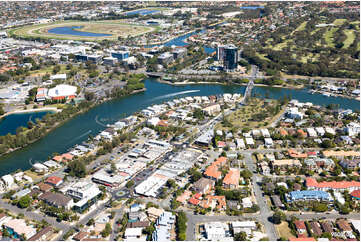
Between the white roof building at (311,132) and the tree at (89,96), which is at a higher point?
the tree at (89,96)

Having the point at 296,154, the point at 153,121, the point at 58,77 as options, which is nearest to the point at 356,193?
the point at 296,154

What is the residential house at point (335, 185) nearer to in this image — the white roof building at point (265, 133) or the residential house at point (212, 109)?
the white roof building at point (265, 133)

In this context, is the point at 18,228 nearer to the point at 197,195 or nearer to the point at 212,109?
the point at 197,195

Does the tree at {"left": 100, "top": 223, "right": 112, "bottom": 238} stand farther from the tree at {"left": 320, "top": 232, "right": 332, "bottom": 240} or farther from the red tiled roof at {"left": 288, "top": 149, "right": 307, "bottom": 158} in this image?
the red tiled roof at {"left": 288, "top": 149, "right": 307, "bottom": 158}

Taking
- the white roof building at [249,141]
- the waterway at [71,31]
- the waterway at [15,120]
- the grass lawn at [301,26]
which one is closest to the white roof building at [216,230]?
the white roof building at [249,141]

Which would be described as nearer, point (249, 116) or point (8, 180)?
point (8, 180)

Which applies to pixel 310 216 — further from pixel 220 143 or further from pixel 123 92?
pixel 123 92
